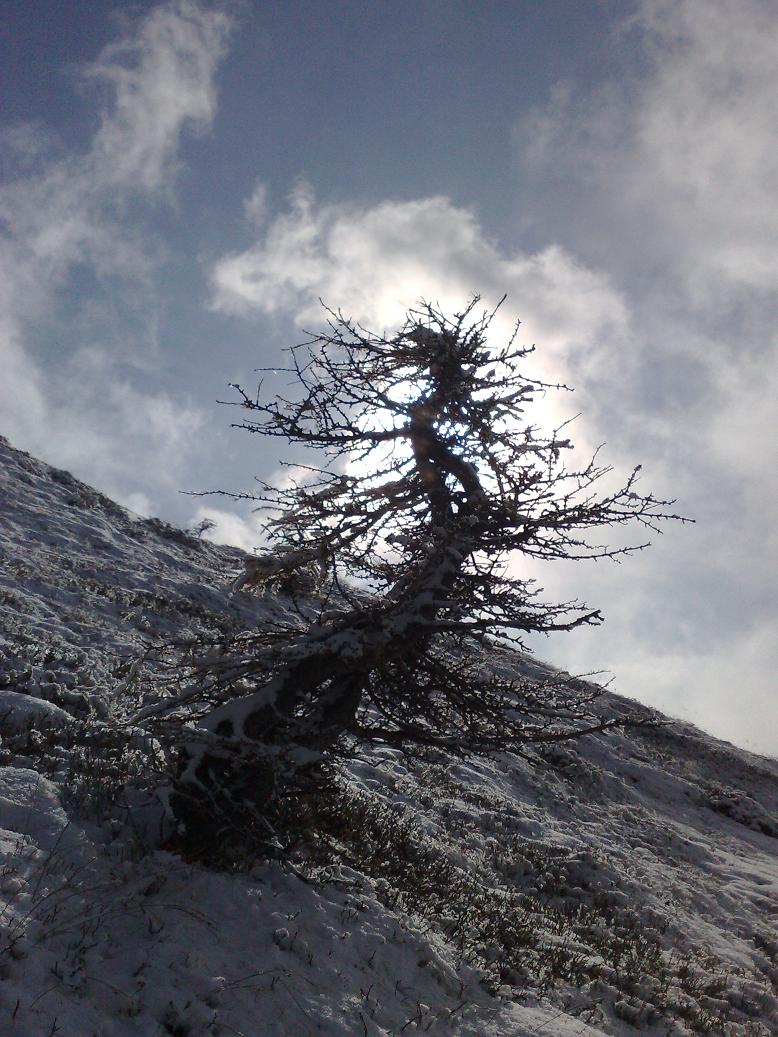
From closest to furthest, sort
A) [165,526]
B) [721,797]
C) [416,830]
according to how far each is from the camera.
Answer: [416,830]
[721,797]
[165,526]

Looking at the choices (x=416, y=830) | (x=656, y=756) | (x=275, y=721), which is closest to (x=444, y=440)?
(x=275, y=721)

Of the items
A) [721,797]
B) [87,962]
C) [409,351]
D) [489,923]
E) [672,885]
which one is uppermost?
[409,351]

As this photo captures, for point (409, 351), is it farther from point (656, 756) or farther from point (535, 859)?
point (656, 756)

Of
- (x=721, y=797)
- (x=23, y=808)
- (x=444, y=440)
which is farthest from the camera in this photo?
(x=721, y=797)

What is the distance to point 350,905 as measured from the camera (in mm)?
5602

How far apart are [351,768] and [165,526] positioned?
2096 cm

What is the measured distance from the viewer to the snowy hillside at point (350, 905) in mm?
3816

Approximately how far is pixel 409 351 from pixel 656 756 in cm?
2418

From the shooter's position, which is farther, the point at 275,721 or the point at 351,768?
A: the point at 351,768

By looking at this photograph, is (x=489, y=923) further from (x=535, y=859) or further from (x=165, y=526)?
(x=165, y=526)

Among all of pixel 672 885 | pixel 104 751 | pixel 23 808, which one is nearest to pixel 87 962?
pixel 23 808

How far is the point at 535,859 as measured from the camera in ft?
35.0

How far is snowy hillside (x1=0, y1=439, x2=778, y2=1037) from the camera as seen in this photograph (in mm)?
3816

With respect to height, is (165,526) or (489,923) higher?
(165,526)
